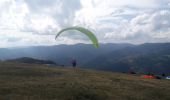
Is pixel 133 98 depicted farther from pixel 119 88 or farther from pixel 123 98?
pixel 119 88

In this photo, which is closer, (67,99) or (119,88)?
(67,99)

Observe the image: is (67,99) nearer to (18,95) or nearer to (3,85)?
(18,95)

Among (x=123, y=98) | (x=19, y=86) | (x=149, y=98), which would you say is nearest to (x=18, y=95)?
(x=19, y=86)

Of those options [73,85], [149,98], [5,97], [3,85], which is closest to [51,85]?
[73,85]

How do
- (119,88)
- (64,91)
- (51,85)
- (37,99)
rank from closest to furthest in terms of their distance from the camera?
(37,99)
(64,91)
(51,85)
(119,88)

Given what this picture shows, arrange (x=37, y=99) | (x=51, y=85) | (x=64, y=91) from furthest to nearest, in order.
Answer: (x=51, y=85) < (x=64, y=91) < (x=37, y=99)

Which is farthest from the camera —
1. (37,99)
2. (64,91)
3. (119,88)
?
(119,88)

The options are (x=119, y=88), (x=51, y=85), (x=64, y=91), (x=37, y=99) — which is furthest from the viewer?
(x=119, y=88)

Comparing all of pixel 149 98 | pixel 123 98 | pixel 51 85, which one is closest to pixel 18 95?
pixel 51 85

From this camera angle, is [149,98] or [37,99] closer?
[37,99]
